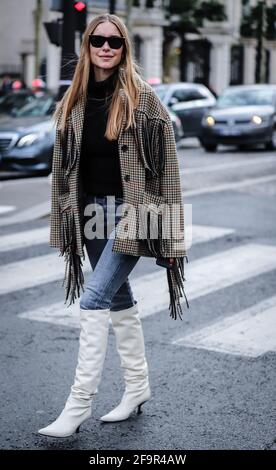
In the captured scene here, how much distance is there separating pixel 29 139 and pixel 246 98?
8774mm

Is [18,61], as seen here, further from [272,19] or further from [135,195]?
[135,195]

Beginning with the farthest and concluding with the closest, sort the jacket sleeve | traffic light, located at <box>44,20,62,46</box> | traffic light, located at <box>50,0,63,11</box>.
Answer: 1. traffic light, located at <box>44,20,62,46</box>
2. traffic light, located at <box>50,0,63,11</box>
3. the jacket sleeve

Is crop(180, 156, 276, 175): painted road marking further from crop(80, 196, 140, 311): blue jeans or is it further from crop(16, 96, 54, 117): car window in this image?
crop(80, 196, 140, 311): blue jeans

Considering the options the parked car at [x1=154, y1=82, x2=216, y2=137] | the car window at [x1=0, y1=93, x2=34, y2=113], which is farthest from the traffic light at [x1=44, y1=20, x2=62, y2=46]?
the parked car at [x1=154, y1=82, x2=216, y2=137]

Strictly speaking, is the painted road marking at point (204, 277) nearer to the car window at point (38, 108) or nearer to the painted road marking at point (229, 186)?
the painted road marking at point (229, 186)

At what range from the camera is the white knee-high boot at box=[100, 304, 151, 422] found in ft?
13.7

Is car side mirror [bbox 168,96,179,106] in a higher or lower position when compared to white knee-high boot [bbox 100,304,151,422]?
lower

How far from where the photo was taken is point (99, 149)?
12.8 ft

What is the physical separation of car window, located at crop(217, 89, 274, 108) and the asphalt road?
39.3 feet

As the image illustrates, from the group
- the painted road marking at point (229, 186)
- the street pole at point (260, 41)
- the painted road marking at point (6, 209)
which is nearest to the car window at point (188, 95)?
the painted road marking at point (229, 186)

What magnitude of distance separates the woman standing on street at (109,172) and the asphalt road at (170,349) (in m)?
0.35

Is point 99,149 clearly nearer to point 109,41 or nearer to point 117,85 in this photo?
point 117,85

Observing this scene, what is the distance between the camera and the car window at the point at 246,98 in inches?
→ 859
